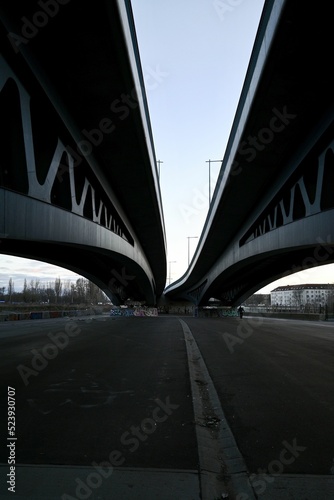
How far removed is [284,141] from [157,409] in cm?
1192

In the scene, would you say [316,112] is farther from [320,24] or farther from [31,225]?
[31,225]

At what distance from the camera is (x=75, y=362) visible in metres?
10.7

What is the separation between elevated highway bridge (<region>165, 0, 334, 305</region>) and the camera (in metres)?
9.36

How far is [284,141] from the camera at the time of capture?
15.1 metres

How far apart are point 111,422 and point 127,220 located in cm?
2079

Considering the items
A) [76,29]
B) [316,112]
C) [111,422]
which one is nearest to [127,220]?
[316,112]

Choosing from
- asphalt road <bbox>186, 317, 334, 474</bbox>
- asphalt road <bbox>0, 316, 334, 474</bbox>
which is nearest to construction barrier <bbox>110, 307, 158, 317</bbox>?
asphalt road <bbox>186, 317, 334, 474</bbox>
